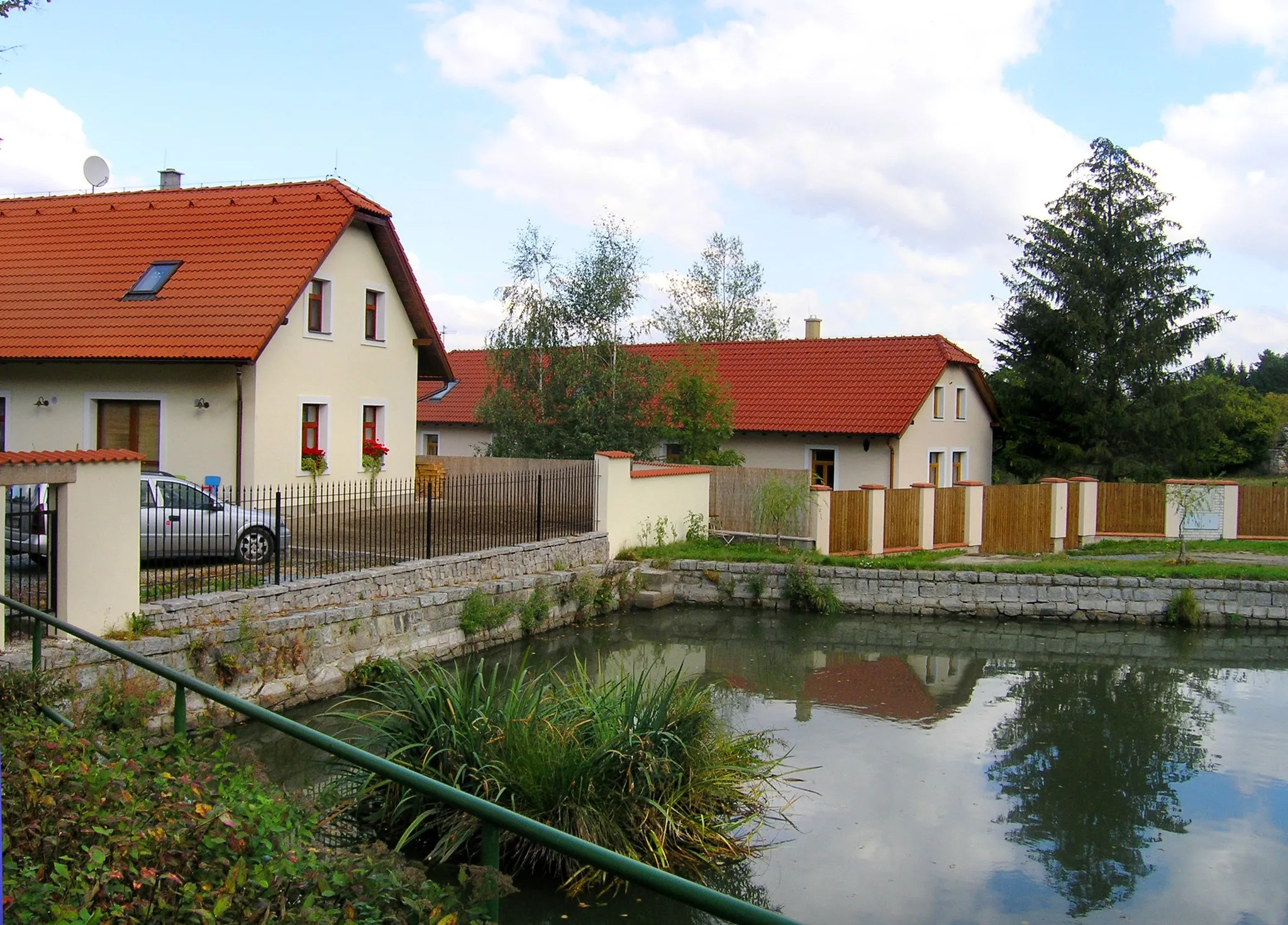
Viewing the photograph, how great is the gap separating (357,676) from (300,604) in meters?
1.07

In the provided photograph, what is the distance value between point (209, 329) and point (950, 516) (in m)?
15.0

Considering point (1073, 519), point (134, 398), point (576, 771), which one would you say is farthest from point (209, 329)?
point (1073, 519)

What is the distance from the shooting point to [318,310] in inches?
833

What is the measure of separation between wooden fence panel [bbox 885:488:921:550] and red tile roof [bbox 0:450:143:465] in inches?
587

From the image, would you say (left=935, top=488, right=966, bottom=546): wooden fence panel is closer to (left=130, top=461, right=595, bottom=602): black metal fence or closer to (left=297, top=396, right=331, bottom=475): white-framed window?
(left=130, top=461, right=595, bottom=602): black metal fence

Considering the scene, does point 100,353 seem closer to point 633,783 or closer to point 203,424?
point 203,424

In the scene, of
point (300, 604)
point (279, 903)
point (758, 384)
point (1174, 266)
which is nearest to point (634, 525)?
point (300, 604)

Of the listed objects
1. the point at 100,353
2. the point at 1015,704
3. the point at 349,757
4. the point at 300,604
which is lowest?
the point at 1015,704

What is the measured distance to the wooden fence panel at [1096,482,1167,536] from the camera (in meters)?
24.1

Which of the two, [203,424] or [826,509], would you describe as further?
[826,509]

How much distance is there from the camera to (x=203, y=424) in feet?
64.1

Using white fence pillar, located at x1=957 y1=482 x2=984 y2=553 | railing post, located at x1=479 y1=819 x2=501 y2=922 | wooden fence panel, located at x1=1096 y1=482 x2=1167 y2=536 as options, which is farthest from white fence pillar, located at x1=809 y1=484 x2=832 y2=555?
railing post, located at x1=479 y1=819 x2=501 y2=922

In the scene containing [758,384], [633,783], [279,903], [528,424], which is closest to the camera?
[279,903]

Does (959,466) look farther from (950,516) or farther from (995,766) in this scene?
(995,766)
